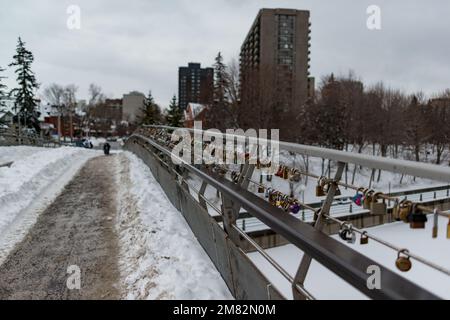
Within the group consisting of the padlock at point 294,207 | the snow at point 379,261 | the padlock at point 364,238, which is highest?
the padlock at point 364,238

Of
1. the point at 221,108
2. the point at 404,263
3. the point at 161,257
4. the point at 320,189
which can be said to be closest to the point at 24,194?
the point at 161,257

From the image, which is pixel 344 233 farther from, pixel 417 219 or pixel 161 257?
pixel 161 257

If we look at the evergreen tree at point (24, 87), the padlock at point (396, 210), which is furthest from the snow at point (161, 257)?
the evergreen tree at point (24, 87)

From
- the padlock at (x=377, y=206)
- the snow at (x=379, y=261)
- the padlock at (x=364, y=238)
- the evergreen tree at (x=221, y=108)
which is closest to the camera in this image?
the padlock at (x=377, y=206)

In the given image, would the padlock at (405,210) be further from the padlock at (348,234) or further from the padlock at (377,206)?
the padlock at (348,234)

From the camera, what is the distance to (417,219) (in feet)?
4.69

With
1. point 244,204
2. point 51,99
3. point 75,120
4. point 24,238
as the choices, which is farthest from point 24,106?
point 244,204

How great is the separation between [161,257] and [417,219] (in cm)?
290

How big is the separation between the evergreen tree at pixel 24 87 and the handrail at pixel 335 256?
173 ft

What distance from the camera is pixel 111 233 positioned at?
202 inches

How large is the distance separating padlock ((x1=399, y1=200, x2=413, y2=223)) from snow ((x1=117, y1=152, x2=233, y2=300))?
6.18ft

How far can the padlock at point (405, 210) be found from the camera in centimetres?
147
